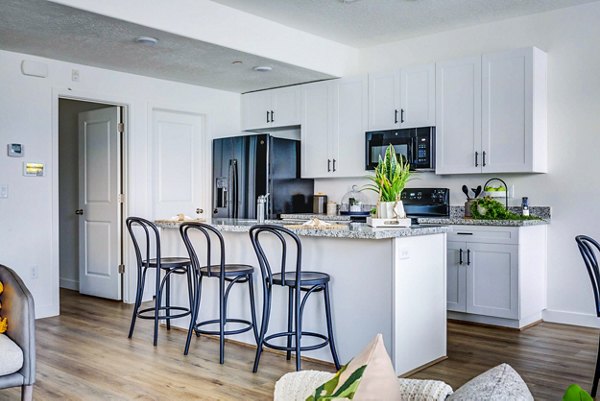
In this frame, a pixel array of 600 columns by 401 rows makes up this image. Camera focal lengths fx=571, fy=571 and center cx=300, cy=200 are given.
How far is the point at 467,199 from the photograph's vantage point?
5.28m

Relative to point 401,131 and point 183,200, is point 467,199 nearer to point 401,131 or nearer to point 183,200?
point 401,131

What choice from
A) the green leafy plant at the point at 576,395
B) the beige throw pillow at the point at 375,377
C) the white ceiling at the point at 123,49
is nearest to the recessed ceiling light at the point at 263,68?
the white ceiling at the point at 123,49

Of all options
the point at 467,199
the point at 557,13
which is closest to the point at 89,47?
the point at 467,199

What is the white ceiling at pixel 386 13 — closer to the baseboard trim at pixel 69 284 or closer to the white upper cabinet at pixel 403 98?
the white upper cabinet at pixel 403 98

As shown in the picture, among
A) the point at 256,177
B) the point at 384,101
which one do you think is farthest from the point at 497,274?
the point at 256,177

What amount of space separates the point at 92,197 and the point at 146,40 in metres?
2.40

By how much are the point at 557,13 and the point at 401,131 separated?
1655 mm

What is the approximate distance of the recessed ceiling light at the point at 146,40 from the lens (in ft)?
14.7

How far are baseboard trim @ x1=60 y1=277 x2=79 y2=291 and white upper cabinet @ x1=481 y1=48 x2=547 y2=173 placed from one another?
4.72m

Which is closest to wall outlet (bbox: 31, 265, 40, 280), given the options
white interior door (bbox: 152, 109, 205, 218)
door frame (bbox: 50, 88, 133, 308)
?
door frame (bbox: 50, 88, 133, 308)

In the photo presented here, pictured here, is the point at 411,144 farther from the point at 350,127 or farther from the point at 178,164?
the point at 178,164

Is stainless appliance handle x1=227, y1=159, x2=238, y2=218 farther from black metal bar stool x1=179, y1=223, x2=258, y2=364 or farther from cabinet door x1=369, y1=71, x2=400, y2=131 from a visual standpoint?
black metal bar stool x1=179, y1=223, x2=258, y2=364

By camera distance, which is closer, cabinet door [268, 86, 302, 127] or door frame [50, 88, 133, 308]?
door frame [50, 88, 133, 308]

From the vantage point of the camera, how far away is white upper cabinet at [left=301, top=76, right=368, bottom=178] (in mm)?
5832
